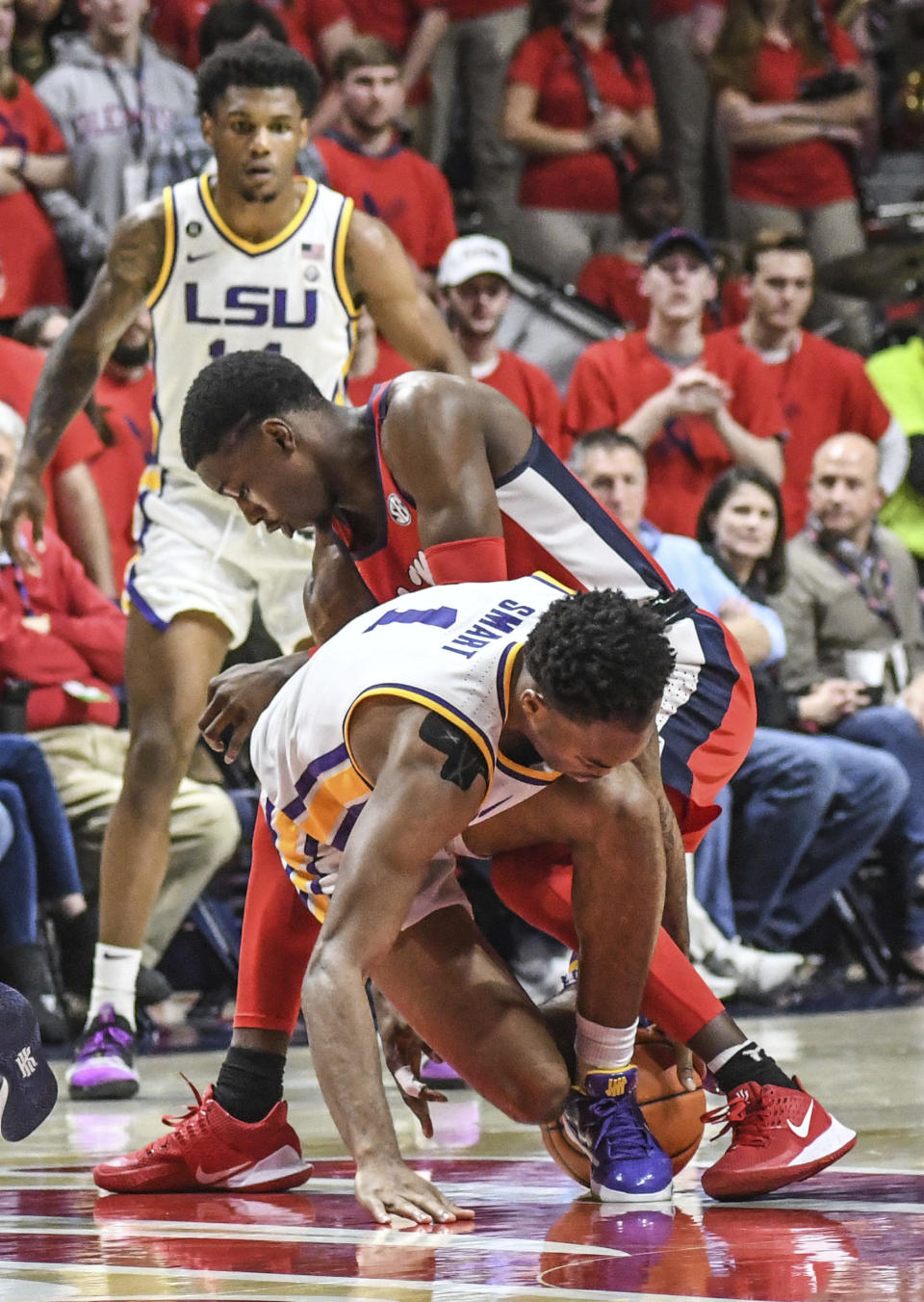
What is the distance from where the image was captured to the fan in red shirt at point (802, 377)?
7.50 m

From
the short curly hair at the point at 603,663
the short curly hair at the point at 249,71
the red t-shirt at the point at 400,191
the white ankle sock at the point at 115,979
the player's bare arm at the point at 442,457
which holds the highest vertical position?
the short curly hair at the point at 249,71

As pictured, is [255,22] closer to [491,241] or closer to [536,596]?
[491,241]

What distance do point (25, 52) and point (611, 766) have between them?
5832 mm

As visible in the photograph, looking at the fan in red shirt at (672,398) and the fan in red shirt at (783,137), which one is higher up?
the fan in red shirt at (783,137)

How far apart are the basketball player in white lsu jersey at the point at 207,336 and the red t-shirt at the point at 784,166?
4.61 metres

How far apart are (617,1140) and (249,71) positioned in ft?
8.56

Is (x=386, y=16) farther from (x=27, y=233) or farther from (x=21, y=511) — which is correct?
(x=21, y=511)

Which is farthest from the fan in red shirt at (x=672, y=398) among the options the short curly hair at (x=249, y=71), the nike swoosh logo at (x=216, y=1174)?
the nike swoosh logo at (x=216, y=1174)

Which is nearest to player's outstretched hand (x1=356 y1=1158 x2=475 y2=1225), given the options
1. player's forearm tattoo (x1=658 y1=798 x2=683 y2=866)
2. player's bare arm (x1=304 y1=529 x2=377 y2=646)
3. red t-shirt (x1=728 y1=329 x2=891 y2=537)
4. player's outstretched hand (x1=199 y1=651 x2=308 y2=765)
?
player's forearm tattoo (x1=658 y1=798 x2=683 y2=866)

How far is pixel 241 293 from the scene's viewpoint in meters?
4.60

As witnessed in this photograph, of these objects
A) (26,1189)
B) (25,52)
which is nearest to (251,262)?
(26,1189)

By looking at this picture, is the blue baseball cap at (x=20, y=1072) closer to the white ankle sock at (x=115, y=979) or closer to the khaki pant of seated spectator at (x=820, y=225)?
the white ankle sock at (x=115, y=979)

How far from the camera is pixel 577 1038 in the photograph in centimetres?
301

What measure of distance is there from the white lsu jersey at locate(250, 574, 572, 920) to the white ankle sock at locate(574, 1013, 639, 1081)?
34cm
